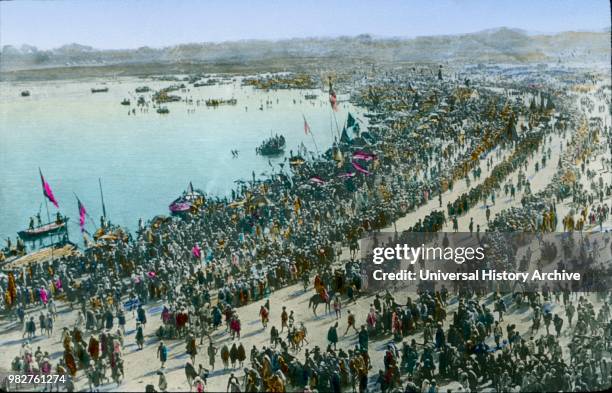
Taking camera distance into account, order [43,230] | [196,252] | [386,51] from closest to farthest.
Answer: [196,252], [43,230], [386,51]

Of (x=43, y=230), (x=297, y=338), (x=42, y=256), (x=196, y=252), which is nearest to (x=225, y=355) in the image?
(x=297, y=338)

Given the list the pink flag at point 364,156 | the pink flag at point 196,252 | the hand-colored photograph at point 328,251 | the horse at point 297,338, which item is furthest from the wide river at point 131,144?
the horse at point 297,338

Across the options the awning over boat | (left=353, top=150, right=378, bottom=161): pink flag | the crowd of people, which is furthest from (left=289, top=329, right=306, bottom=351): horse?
(left=353, top=150, right=378, bottom=161): pink flag

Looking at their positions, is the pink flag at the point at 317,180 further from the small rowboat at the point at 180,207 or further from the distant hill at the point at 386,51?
the distant hill at the point at 386,51

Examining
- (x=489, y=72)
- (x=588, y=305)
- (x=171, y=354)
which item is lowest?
(x=171, y=354)

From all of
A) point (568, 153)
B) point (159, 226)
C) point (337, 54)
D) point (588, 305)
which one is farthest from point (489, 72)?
point (588, 305)

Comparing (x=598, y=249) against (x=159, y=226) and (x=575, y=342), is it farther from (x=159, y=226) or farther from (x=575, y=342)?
(x=159, y=226)

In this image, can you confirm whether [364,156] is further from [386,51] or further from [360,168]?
[386,51]
